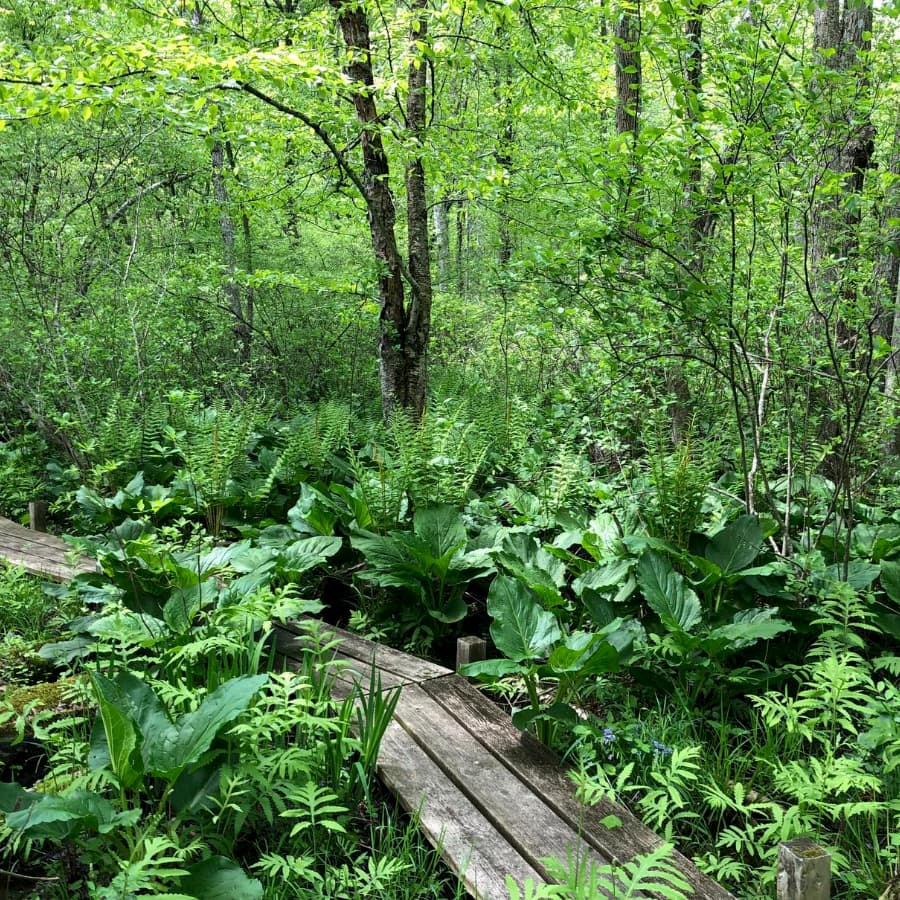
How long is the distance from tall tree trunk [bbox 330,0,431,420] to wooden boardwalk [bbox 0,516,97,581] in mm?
3029

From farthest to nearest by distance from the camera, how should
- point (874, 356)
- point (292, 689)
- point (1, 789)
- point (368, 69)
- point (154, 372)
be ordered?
point (154, 372) → point (368, 69) → point (874, 356) → point (292, 689) → point (1, 789)

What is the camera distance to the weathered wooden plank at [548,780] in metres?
2.33

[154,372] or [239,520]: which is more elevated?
[154,372]

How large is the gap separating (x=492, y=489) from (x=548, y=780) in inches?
139

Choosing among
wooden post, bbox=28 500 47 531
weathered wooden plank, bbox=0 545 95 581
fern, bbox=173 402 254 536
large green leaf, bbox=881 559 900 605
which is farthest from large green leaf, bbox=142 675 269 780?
wooden post, bbox=28 500 47 531

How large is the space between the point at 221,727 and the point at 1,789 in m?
0.60

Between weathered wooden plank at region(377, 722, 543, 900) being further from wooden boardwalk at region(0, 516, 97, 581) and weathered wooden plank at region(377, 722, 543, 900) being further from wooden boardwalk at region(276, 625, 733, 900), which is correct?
wooden boardwalk at region(0, 516, 97, 581)

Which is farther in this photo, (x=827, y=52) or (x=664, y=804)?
(x=827, y=52)

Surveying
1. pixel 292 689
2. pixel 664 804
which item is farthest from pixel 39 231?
pixel 664 804

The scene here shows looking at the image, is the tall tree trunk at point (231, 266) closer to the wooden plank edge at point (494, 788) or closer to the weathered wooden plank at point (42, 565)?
the weathered wooden plank at point (42, 565)

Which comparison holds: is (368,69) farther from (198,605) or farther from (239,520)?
(198,605)

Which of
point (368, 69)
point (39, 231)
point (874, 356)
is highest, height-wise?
point (368, 69)

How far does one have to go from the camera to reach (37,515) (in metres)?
6.36

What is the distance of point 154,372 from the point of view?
27.6ft
